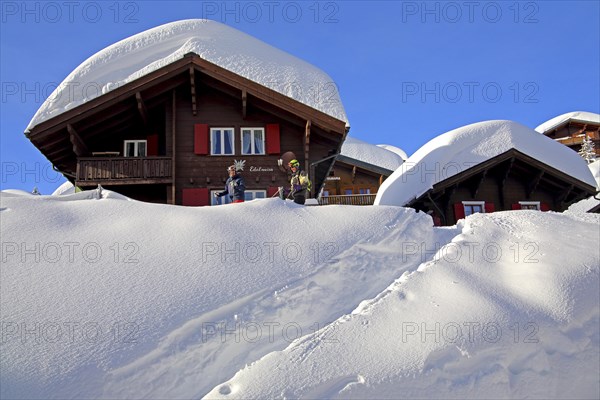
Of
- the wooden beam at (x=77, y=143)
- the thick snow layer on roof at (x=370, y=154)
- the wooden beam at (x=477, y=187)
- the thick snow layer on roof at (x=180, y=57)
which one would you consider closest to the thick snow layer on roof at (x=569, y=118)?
the thick snow layer on roof at (x=370, y=154)

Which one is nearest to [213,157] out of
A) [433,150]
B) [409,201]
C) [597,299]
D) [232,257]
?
[409,201]

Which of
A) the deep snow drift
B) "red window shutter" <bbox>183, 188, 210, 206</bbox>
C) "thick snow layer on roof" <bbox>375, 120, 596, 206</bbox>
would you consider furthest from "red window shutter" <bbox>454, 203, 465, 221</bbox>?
the deep snow drift

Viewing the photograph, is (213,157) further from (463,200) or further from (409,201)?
(463,200)

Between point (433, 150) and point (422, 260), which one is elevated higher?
point (433, 150)

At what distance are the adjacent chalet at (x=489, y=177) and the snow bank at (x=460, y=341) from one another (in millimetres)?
12103

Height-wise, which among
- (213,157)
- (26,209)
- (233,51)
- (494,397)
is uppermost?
(233,51)

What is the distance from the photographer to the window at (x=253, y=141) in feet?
57.5

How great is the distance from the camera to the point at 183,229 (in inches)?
304

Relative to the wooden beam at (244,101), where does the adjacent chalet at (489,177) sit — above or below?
below

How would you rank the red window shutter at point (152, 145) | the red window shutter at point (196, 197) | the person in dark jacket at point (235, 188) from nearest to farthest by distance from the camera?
the person in dark jacket at point (235, 188)
the red window shutter at point (196, 197)
the red window shutter at point (152, 145)

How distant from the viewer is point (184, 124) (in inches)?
692

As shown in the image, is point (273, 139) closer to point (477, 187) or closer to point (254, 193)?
point (254, 193)

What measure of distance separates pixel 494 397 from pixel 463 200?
15.4 metres

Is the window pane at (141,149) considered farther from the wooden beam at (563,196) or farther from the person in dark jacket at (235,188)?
the wooden beam at (563,196)
